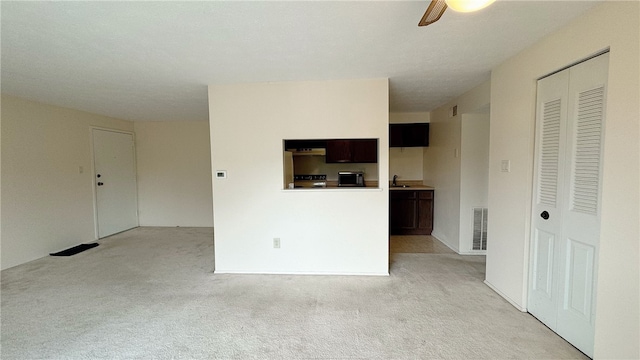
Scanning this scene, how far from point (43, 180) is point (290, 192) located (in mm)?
3785

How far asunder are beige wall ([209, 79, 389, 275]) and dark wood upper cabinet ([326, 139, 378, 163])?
1.73 m

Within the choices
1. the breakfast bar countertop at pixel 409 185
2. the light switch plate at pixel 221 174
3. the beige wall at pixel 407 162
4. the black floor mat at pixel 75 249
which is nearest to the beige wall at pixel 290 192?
the light switch plate at pixel 221 174

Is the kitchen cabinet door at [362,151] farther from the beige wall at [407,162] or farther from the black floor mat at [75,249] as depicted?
the black floor mat at [75,249]

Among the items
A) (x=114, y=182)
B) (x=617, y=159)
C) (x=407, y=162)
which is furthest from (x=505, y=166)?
(x=114, y=182)

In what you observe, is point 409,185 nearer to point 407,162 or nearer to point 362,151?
point 407,162

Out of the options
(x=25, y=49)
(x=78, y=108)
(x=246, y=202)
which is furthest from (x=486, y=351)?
(x=78, y=108)

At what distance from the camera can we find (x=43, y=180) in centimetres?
367

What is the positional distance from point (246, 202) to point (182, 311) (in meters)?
1.25

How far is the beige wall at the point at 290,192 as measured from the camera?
113 inches

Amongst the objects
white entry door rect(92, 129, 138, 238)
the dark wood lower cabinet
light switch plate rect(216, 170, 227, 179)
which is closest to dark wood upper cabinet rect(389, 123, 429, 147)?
the dark wood lower cabinet

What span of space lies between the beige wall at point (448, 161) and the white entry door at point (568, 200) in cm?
116

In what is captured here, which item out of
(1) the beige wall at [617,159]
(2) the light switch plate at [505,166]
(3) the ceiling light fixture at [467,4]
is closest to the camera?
(3) the ceiling light fixture at [467,4]

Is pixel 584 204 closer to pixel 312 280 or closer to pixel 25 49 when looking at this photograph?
pixel 312 280

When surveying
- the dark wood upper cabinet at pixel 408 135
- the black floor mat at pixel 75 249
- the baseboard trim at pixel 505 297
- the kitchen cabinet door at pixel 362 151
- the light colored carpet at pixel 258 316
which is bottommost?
the light colored carpet at pixel 258 316
